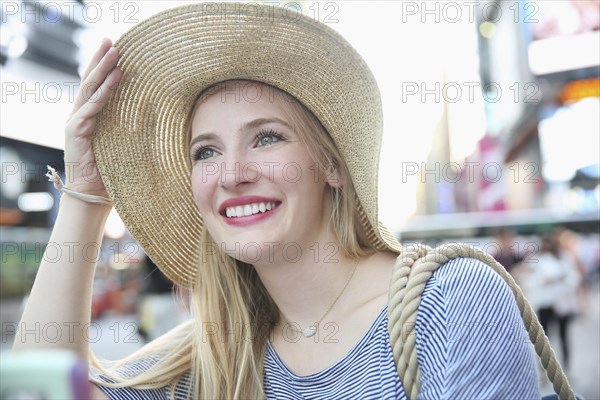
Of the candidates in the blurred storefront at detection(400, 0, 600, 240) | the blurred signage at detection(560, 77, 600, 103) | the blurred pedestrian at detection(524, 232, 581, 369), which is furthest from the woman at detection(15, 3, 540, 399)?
the blurred signage at detection(560, 77, 600, 103)

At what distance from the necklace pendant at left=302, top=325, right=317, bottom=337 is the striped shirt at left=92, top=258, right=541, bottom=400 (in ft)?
0.63

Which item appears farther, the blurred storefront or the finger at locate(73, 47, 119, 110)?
the blurred storefront

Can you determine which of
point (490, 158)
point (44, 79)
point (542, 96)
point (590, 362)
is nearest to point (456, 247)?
point (44, 79)

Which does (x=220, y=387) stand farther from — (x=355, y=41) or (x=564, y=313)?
(x=564, y=313)

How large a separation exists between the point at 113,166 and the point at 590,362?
8.14 meters

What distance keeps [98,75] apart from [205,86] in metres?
0.32

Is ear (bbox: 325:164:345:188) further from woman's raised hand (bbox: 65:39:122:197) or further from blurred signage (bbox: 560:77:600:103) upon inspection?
blurred signage (bbox: 560:77:600:103)

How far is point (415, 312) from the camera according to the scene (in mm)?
1556

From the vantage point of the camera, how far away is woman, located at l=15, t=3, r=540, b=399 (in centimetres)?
189

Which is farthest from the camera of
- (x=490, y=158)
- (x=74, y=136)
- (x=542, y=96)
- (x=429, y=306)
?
(x=490, y=158)

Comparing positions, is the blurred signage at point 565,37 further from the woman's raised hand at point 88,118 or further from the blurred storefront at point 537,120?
the woman's raised hand at point 88,118

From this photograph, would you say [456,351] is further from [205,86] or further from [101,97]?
[101,97]

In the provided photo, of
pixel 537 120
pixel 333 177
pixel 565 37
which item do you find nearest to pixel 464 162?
pixel 565 37

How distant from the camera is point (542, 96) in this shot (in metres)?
18.6
